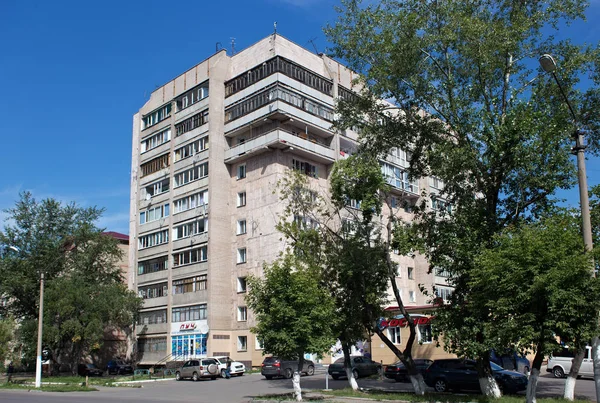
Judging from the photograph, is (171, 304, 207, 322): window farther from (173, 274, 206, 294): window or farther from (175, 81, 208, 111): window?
(175, 81, 208, 111): window

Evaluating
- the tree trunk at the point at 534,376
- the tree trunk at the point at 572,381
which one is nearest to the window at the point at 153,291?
the tree trunk at the point at 572,381

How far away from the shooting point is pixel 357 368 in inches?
1438

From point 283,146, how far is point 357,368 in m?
21.7

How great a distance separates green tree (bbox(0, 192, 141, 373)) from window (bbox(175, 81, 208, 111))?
47.9 feet

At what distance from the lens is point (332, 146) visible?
5472 centimetres

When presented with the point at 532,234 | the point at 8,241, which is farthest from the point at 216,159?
the point at 532,234

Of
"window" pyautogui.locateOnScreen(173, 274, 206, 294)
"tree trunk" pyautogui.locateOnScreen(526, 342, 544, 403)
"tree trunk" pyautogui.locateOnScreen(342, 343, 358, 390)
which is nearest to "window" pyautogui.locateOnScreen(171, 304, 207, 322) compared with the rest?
"window" pyautogui.locateOnScreen(173, 274, 206, 294)

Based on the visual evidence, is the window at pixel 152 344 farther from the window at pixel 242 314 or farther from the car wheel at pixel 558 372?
the car wheel at pixel 558 372

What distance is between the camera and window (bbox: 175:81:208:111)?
57344 millimetres

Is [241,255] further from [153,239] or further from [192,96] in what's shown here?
[192,96]

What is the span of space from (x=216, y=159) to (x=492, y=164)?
119 feet

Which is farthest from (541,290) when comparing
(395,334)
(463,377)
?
(395,334)

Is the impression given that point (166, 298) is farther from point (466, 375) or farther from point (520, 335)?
point (520, 335)

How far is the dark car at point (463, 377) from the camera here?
81.4 feet
